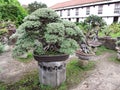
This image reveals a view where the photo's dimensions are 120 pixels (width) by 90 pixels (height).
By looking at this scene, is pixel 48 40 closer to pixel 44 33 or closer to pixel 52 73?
pixel 44 33

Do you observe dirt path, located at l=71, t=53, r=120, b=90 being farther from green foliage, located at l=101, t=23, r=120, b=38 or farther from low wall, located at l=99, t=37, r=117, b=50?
green foliage, located at l=101, t=23, r=120, b=38

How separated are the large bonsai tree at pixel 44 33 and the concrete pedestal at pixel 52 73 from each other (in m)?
0.27

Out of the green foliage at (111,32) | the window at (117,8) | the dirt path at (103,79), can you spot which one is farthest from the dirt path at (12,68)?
the window at (117,8)

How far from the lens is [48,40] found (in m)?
2.50

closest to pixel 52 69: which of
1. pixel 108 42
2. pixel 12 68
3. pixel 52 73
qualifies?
pixel 52 73

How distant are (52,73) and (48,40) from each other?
76 cm

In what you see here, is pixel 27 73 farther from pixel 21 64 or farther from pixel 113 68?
pixel 113 68

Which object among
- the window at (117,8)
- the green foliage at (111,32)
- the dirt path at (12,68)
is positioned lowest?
the dirt path at (12,68)

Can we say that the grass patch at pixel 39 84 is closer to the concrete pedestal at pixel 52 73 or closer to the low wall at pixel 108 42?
the concrete pedestal at pixel 52 73

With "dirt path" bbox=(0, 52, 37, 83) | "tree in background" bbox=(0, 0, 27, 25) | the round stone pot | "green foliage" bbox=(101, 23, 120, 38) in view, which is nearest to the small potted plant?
the round stone pot

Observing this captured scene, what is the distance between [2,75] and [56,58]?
5.81 ft

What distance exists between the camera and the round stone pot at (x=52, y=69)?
106 inches

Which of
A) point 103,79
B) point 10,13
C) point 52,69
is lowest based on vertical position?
point 103,79

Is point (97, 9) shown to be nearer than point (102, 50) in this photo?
No
